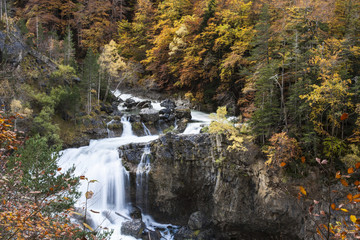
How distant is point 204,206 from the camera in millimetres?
13094

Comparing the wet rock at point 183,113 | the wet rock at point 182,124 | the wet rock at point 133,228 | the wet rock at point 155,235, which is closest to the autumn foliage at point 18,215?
the wet rock at point 133,228

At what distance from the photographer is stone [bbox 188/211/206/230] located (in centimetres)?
1212

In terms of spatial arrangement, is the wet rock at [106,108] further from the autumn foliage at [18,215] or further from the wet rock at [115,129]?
the autumn foliage at [18,215]

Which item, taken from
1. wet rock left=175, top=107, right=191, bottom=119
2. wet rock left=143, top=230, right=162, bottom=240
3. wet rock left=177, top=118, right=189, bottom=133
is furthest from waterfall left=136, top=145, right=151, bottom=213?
wet rock left=175, top=107, right=191, bottom=119

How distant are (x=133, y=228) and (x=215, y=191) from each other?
498 cm

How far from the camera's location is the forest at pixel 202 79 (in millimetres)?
7332

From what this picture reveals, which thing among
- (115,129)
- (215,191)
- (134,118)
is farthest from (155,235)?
(134,118)

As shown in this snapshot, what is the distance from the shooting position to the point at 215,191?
12.5m

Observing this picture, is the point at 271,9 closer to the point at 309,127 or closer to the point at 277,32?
the point at 277,32

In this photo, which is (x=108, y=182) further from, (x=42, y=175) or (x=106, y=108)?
(x=106, y=108)

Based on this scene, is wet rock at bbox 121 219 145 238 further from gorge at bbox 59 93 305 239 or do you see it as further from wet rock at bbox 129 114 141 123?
wet rock at bbox 129 114 141 123

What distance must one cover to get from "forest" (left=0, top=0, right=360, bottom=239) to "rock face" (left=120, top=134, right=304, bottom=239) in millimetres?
1406

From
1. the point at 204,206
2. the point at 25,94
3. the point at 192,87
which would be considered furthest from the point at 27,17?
the point at 204,206

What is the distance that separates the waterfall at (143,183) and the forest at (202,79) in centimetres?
417
